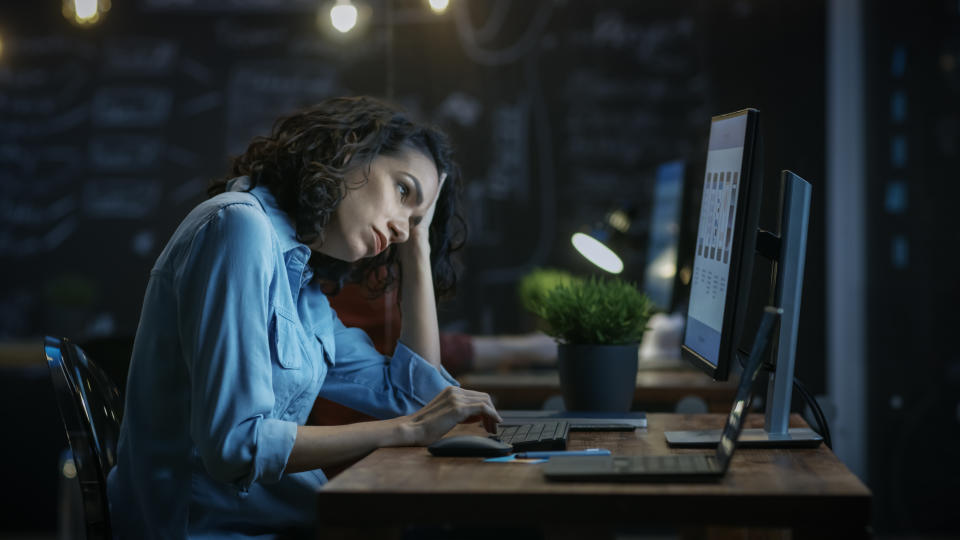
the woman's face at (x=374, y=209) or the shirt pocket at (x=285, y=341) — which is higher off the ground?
the woman's face at (x=374, y=209)

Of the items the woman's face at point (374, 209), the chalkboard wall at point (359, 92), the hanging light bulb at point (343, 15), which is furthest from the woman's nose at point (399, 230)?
the chalkboard wall at point (359, 92)

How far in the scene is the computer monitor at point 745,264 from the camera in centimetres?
135

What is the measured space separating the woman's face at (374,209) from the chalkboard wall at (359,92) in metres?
2.72

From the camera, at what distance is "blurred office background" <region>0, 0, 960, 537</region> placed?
420 centimetres

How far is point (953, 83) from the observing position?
3.85 meters

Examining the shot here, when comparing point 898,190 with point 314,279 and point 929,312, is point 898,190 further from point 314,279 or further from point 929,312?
point 314,279

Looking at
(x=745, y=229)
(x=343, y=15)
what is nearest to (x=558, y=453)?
(x=745, y=229)

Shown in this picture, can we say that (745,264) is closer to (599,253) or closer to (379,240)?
(379,240)

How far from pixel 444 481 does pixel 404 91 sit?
11.4 ft

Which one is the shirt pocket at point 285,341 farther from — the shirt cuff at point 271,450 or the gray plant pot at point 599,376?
the gray plant pot at point 599,376

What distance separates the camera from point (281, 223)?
1553 millimetres

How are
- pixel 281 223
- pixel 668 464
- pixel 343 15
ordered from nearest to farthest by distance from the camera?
1. pixel 668 464
2. pixel 281 223
3. pixel 343 15

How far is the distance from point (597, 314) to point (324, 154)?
56cm

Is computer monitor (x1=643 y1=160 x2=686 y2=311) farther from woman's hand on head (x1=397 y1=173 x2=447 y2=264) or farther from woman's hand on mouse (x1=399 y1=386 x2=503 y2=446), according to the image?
woman's hand on mouse (x1=399 y1=386 x2=503 y2=446)
